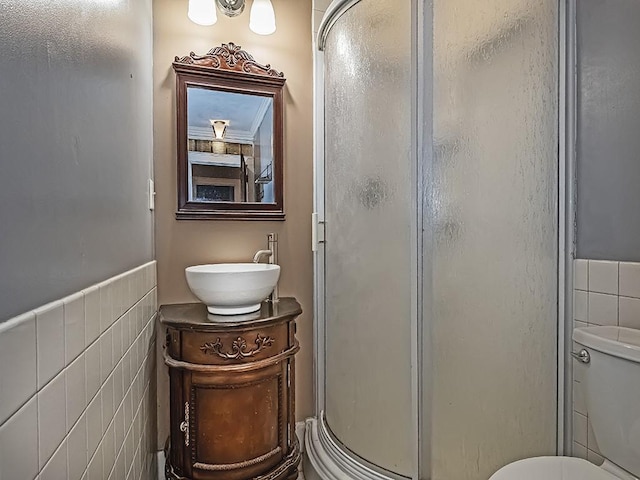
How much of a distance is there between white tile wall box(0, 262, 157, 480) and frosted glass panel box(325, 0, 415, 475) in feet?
2.73

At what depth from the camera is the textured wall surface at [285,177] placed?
5.98 ft

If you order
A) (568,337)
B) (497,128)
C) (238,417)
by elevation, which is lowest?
(238,417)

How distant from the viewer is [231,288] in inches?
58.4

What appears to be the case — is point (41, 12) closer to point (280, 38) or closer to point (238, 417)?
point (238, 417)

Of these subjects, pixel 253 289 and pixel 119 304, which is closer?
A: pixel 119 304

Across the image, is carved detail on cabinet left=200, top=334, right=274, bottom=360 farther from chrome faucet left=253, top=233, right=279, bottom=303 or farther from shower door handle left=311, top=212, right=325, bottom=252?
shower door handle left=311, top=212, right=325, bottom=252

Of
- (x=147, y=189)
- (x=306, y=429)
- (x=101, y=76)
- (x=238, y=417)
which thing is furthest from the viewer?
(x=306, y=429)

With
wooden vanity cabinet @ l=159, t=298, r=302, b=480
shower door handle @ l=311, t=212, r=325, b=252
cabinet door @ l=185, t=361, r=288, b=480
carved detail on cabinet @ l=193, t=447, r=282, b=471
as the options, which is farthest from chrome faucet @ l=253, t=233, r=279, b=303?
carved detail on cabinet @ l=193, t=447, r=282, b=471

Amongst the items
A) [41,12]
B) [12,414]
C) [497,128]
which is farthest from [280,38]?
[12,414]

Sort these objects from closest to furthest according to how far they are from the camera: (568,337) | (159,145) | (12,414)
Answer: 1. (12,414)
2. (568,337)
3. (159,145)

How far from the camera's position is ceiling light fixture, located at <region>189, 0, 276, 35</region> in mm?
1816

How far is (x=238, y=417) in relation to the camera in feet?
4.81

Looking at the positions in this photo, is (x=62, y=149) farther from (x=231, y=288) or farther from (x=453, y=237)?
(x=453, y=237)

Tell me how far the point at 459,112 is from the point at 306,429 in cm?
167
